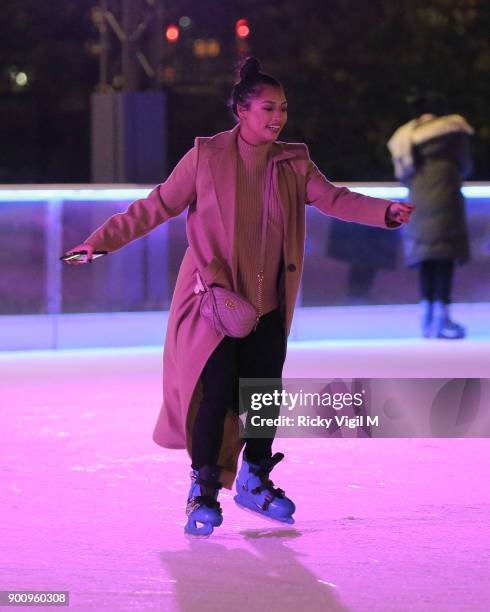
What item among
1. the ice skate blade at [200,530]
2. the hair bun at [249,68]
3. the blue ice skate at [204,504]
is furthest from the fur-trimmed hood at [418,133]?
the ice skate blade at [200,530]

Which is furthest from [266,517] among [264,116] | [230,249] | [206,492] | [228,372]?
[264,116]

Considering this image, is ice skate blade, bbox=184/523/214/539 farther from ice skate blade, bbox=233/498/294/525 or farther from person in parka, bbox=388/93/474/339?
person in parka, bbox=388/93/474/339

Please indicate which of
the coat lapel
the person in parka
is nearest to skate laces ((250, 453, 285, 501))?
the coat lapel

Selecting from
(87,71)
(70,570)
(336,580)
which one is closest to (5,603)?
(70,570)

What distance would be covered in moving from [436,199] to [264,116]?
6085 millimetres

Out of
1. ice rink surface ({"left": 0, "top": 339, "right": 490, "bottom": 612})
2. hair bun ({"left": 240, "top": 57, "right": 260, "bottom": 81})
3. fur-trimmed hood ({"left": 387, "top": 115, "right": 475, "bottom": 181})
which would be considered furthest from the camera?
fur-trimmed hood ({"left": 387, "top": 115, "right": 475, "bottom": 181})

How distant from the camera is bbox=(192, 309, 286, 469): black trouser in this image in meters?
4.80

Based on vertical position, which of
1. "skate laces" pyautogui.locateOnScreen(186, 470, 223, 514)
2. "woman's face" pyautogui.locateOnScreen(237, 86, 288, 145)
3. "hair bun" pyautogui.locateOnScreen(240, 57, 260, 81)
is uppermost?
"hair bun" pyautogui.locateOnScreen(240, 57, 260, 81)

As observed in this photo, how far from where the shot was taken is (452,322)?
10836 mm

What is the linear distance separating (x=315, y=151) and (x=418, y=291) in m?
28.5

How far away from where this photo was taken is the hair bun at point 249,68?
192 inches

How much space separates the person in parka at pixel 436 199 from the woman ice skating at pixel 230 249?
5.83 m

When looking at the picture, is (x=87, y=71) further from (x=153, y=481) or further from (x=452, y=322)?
(x=153, y=481)

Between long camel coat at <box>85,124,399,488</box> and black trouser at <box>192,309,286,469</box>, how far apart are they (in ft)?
0.13
